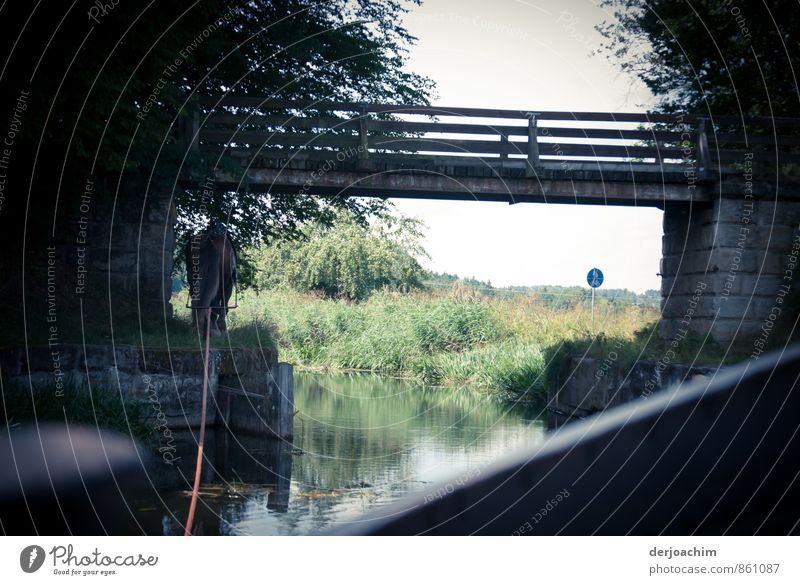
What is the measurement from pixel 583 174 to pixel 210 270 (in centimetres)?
687

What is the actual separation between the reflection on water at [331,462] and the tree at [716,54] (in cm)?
873

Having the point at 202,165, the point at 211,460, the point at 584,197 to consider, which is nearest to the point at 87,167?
the point at 202,165

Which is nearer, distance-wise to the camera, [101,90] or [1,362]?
[101,90]

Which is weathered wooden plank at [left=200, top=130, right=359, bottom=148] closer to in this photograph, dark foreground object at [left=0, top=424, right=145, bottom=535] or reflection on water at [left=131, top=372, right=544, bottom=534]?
reflection on water at [left=131, top=372, right=544, bottom=534]

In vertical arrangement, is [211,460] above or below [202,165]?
below

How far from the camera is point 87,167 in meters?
15.2

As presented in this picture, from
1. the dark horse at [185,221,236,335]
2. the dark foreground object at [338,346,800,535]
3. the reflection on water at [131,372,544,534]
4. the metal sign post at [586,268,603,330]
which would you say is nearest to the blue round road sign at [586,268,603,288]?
the metal sign post at [586,268,603,330]

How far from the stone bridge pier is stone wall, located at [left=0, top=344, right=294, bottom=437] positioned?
7.49 m

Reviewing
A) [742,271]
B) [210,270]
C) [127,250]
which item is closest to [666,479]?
[742,271]

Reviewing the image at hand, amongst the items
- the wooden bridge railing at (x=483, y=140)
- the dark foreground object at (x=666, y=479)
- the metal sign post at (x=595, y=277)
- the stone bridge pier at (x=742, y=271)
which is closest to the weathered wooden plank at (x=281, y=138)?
the wooden bridge railing at (x=483, y=140)

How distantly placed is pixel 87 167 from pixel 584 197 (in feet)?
28.6

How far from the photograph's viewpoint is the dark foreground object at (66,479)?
8.82 metres

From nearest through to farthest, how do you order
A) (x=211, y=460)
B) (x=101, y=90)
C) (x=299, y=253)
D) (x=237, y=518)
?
(x=237, y=518), (x=101, y=90), (x=211, y=460), (x=299, y=253)
